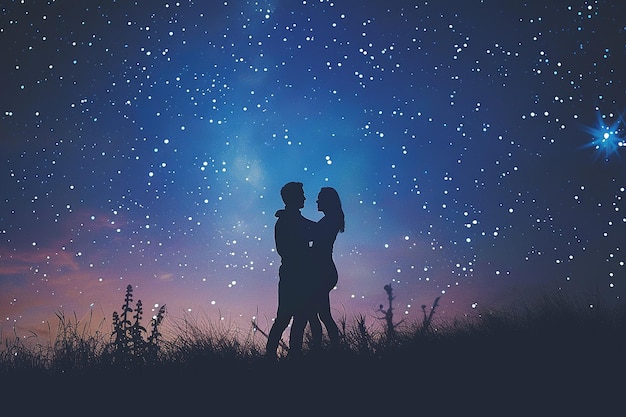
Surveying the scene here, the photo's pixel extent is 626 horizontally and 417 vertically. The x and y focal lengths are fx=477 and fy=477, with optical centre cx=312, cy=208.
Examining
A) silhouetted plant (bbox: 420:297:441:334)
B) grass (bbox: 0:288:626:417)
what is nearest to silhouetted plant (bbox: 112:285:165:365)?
grass (bbox: 0:288:626:417)

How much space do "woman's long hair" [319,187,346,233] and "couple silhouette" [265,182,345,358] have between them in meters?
0.17

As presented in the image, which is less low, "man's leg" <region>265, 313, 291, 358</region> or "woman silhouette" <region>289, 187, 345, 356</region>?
"woman silhouette" <region>289, 187, 345, 356</region>

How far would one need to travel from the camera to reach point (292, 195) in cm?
577

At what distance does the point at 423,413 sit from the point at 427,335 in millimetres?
1861

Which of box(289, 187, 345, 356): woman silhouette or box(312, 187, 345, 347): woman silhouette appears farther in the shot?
box(312, 187, 345, 347): woman silhouette

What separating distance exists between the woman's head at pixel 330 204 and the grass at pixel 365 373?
1305 millimetres

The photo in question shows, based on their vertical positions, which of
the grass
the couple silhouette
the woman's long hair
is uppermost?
the woman's long hair

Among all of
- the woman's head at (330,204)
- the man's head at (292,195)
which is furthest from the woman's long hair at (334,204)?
Answer: the man's head at (292,195)

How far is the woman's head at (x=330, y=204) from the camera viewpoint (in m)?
5.95

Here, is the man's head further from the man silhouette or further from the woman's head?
the woman's head

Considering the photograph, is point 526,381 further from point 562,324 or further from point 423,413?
point 562,324

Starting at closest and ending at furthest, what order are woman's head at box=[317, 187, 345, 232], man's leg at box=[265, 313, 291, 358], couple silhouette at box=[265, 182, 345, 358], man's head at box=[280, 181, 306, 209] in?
man's leg at box=[265, 313, 291, 358]
couple silhouette at box=[265, 182, 345, 358]
man's head at box=[280, 181, 306, 209]
woman's head at box=[317, 187, 345, 232]

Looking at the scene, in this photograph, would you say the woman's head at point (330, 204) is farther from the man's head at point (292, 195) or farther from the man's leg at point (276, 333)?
the man's leg at point (276, 333)

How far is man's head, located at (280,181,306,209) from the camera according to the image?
577 cm
